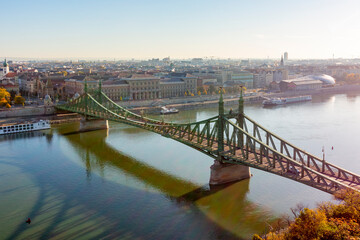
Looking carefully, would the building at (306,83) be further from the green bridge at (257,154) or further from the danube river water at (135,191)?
the green bridge at (257,154)

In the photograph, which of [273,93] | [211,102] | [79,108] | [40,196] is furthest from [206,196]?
[273,93]

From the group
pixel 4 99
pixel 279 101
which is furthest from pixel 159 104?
pixel 4 99

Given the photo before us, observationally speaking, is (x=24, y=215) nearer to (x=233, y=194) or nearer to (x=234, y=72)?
(x=233, y=194)

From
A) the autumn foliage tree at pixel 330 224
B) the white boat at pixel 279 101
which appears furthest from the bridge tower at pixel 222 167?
the white boat at pixel 279 101

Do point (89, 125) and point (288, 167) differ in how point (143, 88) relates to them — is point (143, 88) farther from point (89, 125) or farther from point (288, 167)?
point (288, 167)

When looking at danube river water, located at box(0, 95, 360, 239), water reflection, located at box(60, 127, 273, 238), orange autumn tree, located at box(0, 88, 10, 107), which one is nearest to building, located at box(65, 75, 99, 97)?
orange autumn tree, located at box(0, 88, 10, 107)
